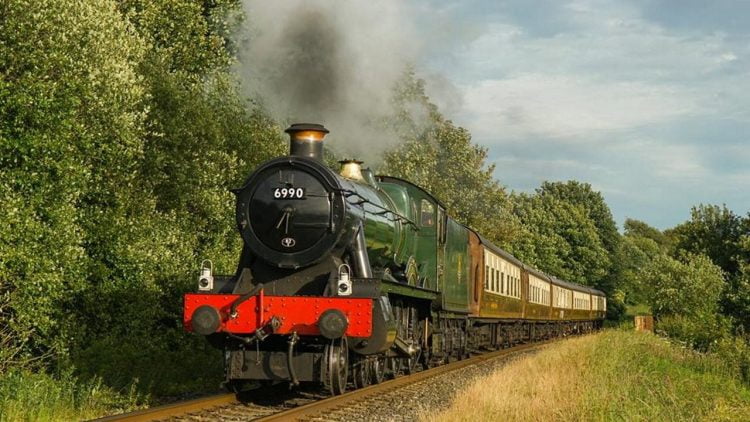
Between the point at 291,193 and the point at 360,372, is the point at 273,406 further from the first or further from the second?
the point at 291,193

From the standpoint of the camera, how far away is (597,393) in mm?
10094

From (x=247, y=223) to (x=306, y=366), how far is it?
2086 mm

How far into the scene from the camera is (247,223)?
440 inches

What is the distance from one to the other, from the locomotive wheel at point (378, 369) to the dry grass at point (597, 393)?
167 cm

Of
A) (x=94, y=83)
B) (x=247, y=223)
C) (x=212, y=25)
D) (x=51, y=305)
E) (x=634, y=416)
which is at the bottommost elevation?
(x=634, y=416)

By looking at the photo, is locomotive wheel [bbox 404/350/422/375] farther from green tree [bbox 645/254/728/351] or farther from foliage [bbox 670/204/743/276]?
foliage [bbox 670/204/743/276]

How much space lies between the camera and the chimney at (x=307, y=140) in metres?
11.5

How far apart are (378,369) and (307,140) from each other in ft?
12.9

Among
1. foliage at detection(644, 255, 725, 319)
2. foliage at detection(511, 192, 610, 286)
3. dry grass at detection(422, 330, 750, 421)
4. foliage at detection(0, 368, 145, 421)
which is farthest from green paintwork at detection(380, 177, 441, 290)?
foliage at detection(511, 192, 610, 286)

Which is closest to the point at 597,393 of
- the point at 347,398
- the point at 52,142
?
the point at 347,398

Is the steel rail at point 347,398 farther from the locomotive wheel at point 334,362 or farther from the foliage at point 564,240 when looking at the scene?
the foliage at point 564,240

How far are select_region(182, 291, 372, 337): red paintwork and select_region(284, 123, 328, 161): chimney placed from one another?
7.39 ft

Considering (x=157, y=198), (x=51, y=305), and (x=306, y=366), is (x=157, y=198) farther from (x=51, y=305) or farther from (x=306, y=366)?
(x=306, y=366)

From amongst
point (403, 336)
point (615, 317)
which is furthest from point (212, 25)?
point (615, 317)
